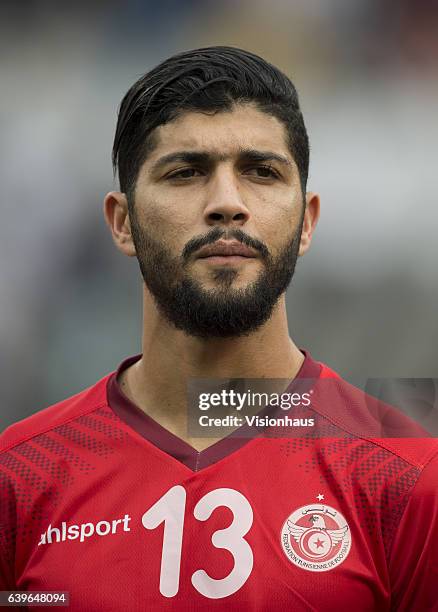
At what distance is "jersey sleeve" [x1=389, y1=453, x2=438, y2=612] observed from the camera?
2.07 metres

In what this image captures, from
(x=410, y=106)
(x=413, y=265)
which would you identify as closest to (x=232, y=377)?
(x=413, y=265)

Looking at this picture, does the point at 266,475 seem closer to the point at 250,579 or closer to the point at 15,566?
the point at 250,579

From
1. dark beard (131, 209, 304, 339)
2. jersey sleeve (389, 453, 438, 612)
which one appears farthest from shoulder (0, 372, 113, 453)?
jersey sleeve (389, 453, 438, 612)

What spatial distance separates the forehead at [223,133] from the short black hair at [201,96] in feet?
0.07

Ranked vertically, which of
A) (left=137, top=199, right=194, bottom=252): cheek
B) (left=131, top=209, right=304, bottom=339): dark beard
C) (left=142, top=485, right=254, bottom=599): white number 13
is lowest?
(left=142, top=485, right=254, bottom=599): white number 13

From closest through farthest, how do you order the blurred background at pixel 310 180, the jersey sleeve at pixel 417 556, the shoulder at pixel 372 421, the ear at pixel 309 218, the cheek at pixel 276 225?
the jersey sleeve at pixel 417 556 → the shoulder at pixel 372 421 → the cheek at pixel 276 225 → the ear at pixel 309 218 → the blurred background at pixel 310 180

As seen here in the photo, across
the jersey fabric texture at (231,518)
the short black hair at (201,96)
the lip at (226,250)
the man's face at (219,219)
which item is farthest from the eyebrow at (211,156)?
the jersey fabric texture at (231,518)

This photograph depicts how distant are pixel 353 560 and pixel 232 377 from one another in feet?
1.95

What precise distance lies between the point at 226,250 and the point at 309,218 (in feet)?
1.67

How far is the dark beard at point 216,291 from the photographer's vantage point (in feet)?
7.51

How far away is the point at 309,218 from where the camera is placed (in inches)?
106

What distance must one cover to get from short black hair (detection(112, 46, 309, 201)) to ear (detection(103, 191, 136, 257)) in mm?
49

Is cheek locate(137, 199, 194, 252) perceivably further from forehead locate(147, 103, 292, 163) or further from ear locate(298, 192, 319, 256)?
ear locate(298, 192, 319, 256)

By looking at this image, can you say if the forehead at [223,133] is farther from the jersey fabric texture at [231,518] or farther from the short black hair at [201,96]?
the jersey fabric texture at [231,518]
